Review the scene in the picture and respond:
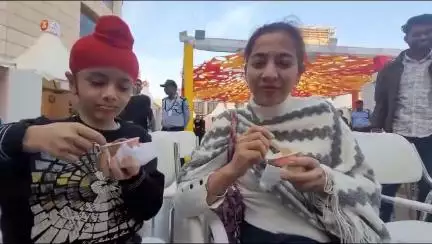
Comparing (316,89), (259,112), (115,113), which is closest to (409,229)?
(316,89)

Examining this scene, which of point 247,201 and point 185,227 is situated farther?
point 247,201

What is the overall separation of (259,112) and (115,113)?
0.44 meters

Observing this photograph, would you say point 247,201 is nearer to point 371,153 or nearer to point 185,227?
point 185,227

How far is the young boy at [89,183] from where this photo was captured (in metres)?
0.95

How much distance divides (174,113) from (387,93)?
1.49m

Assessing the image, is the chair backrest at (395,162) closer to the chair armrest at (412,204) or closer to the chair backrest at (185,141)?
the chair armrest at (412,204)

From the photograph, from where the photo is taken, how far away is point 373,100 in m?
2.27

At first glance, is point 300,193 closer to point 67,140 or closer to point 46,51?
point 67,140

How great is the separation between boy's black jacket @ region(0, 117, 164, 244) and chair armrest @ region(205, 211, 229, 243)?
6.2 inches

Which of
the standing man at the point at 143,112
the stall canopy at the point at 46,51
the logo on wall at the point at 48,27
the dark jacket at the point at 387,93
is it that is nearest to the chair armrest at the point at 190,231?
the standing man at the point at 143,112

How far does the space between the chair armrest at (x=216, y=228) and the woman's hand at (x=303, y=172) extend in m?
0.20

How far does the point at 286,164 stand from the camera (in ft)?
2.98

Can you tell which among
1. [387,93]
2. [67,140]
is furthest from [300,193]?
[387,93]

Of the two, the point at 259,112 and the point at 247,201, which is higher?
the point at 259,112
